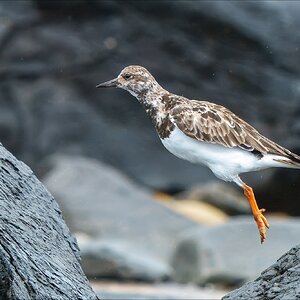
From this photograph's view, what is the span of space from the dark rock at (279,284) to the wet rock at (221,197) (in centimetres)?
875

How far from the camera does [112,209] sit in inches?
489

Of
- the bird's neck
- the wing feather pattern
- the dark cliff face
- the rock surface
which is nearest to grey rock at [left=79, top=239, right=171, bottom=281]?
the rock surface

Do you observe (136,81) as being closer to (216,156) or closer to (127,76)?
(127,76)

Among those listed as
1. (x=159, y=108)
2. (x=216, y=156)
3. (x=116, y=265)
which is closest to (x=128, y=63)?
(x=116, y=265)

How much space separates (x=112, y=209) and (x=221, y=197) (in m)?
1.93

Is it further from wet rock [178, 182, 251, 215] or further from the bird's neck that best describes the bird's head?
wet rock [178, 182, 251, 215]

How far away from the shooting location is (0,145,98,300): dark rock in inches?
172

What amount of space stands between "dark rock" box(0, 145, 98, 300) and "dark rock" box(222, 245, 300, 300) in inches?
29.6

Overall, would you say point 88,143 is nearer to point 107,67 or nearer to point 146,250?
point 107,67

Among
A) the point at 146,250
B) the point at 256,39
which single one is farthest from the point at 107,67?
the point at 146,250

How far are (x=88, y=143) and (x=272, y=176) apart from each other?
2.55 metres

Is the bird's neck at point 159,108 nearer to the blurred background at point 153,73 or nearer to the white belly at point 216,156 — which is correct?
the white belly at point 216,156

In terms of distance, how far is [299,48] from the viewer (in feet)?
44.5

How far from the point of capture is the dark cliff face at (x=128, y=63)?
539 inches
